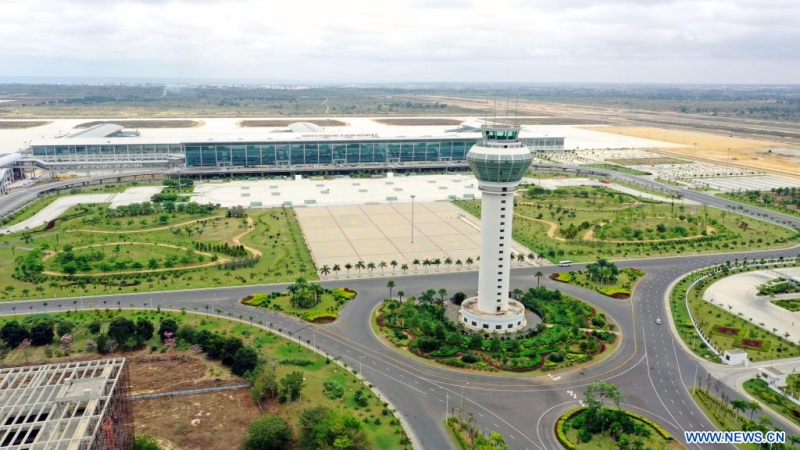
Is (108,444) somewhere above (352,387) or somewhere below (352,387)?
above

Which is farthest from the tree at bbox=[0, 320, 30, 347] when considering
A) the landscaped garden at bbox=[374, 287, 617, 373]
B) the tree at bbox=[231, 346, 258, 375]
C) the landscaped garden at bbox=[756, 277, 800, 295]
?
the landscaped garden at bbox=[756, 277, 800, 295]

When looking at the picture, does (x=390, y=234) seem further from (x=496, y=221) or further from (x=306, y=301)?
(x=496, y=221)

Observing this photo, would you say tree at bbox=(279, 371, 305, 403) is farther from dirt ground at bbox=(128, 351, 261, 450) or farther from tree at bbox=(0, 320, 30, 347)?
tree at bbox=(0, 320, 30, 347)

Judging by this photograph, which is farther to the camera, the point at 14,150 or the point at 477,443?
the point at 14,150

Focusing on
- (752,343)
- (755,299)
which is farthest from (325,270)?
(755,299)

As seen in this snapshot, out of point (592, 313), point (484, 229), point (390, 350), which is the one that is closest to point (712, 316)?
point (592, 313)

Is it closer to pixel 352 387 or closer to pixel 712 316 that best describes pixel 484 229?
pixel 352 387
